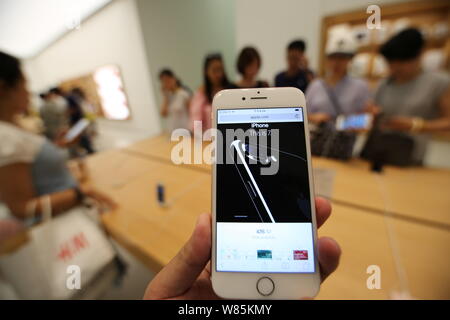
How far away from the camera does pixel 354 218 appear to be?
472mm

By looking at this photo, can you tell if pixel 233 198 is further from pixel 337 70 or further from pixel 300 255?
pixel 337 70

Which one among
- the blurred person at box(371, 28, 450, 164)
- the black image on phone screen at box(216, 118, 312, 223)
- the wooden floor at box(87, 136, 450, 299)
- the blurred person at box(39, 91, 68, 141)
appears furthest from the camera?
the blurred person at box(371, 28, 450, 164)

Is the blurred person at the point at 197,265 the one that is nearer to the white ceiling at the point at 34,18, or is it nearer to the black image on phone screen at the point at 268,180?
the black image on phone screen at the point at 268,180

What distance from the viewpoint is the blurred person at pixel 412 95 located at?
617 mm

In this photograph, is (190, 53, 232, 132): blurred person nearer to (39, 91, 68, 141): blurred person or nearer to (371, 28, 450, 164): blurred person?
(39, 91, 68, 141): blurred person

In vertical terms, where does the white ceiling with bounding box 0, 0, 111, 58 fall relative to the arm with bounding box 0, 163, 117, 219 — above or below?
above

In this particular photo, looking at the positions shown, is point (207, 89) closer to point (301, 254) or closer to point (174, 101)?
point (174, 101)

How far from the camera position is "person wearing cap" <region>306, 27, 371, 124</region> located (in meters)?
0.39

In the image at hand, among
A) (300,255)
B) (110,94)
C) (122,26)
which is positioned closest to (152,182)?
(110,94)

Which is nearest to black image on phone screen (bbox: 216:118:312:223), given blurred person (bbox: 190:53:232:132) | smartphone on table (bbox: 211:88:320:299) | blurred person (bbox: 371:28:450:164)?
smartphone on table (bbox: 211:88:320:299)

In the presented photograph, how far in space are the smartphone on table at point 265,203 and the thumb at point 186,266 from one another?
0.05 ft

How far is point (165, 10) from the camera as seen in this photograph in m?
0.48

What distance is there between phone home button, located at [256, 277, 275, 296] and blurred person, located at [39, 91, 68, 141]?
618 mm

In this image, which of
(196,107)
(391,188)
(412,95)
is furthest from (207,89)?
(412,95)
